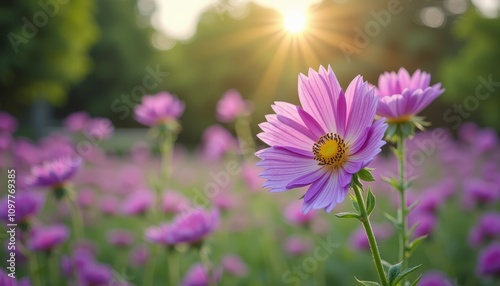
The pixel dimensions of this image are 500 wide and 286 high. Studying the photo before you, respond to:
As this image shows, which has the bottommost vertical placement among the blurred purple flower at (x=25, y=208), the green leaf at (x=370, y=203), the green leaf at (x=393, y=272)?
the green leaf at (x=393, y=272)

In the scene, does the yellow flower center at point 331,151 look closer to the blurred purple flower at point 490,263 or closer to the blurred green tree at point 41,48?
the blurred purple flower at point 490,263

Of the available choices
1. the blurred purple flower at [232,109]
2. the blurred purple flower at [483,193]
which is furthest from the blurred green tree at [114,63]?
the blurred purple flower at [483,193]

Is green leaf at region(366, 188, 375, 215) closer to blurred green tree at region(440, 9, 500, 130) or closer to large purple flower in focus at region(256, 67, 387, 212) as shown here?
large purple flower in focus at region(256, 67, 387, 212)

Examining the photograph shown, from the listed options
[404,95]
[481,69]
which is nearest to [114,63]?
[481,69]

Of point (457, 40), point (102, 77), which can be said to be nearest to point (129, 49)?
point (102, 77)

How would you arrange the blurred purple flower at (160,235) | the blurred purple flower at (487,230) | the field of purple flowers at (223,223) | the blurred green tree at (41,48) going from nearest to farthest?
the field of purple flowers at (223,223), the blurred purple flower at (160,235), the blurred purple flower at (487,230), the blurred green tree at (41,48)
